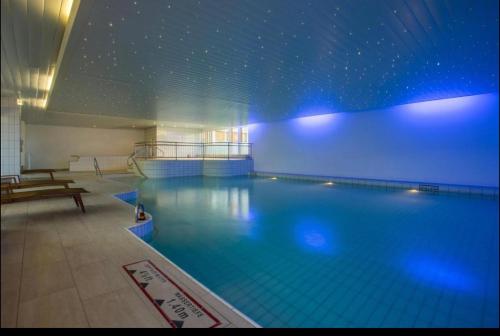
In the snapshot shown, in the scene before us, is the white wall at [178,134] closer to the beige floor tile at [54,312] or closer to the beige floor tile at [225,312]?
the beige floor tile at [54,312]

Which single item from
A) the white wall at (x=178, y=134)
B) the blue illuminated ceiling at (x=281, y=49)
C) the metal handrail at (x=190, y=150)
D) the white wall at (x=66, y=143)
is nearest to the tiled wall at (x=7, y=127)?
the blue illuminated ceiling at (x=281, y=49)

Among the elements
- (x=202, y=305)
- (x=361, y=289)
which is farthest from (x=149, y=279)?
(x=361, y=289)

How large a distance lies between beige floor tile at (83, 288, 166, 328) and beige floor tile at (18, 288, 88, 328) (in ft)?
0.18

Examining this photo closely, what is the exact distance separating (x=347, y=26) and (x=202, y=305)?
11.6 ft

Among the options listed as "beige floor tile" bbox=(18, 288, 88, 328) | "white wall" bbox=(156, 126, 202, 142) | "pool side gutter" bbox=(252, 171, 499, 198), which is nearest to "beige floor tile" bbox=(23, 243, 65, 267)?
"beige floor tile" bbox=(18, 288, 88, 328)

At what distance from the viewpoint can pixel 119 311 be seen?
1560 mm

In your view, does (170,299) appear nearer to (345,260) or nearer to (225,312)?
(225,312)

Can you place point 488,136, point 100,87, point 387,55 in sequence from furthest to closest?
point 100,87, point 387,55, point 488,136

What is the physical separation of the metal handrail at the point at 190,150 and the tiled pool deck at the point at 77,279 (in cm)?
1071

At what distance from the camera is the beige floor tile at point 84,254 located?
228 centimetres

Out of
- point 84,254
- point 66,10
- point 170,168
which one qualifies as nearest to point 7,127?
point 84,254

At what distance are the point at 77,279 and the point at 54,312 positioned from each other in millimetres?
466

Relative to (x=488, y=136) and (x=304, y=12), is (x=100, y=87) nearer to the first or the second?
(x=304, y=12)

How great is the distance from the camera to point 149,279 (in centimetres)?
199
